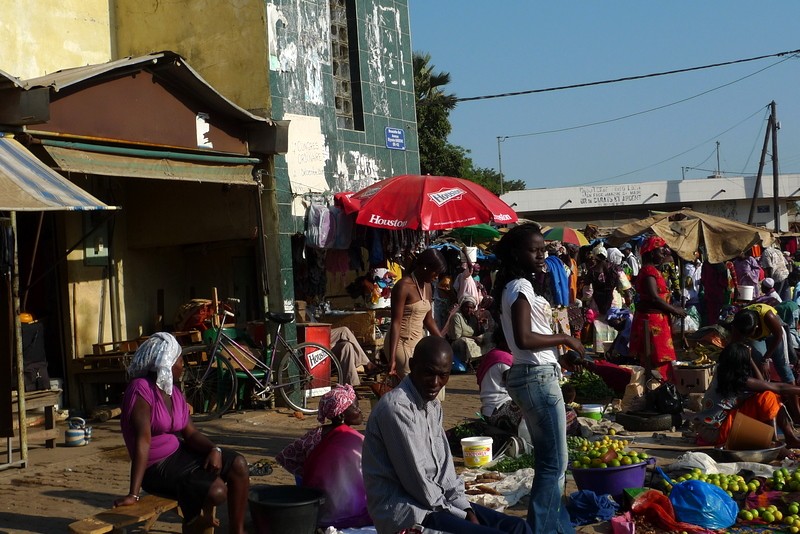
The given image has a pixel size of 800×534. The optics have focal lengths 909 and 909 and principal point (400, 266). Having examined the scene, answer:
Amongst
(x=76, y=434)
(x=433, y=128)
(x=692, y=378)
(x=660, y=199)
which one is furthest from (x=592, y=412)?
(x=660, y=199)

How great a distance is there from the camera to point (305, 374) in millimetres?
11508

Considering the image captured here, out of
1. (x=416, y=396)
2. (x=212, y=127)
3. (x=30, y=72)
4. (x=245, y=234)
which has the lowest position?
(x=416, y=396)

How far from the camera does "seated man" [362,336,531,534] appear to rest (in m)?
4.30

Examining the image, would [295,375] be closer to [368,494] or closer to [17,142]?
[17,142]

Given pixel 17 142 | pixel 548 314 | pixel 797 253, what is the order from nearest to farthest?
pixel 548 314 < pixel 17 142 < pixel 797 253

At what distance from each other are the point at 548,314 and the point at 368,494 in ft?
5.62

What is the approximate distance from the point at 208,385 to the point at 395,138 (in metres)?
5.09

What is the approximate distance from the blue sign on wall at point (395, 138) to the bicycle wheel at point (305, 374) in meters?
3.75

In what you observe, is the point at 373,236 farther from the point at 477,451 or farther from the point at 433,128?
the point at 433,128

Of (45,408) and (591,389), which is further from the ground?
(45,408)

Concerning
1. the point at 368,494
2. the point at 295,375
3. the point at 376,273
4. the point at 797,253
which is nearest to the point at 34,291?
the point at 295,375

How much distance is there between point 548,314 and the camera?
550 centimetres

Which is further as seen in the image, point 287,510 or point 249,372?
point 249,372

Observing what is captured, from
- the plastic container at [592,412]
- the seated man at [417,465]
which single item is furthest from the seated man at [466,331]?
the seated man at [417,465]
